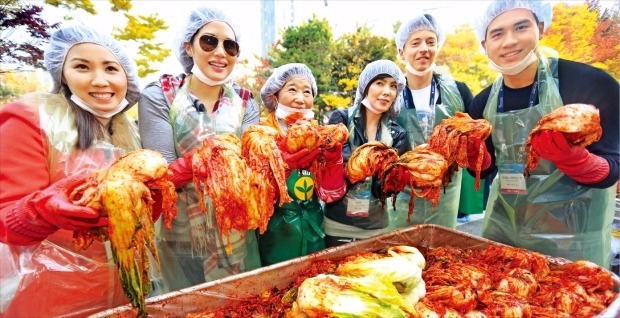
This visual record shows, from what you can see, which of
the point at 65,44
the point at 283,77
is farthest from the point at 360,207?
the point at 65,44

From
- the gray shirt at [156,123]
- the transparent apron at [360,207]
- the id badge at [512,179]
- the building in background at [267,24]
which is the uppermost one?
the building in background at [267,24]

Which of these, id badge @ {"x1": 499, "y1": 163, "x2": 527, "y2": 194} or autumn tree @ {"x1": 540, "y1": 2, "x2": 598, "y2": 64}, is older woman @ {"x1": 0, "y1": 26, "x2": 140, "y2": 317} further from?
autumn tree @ {"x1": 540, "y1": 2, "x2": 598, "y2": 64}

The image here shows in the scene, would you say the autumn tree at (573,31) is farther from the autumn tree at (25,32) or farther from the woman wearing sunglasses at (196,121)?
the autumn tree at (25,32)

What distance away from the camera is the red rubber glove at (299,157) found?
93.0 inches

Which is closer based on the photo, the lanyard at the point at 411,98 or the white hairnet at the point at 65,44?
the white hairnet at the point at 65,44

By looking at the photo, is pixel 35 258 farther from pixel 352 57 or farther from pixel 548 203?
pixel 352 57

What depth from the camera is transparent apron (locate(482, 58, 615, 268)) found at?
2.99 m

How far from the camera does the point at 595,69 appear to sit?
2.89 meters

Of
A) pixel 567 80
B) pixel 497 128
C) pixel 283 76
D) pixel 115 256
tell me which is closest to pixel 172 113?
pixel 283 76

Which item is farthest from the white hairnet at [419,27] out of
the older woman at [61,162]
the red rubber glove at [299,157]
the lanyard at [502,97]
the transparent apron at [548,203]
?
the older woman at [61,162]

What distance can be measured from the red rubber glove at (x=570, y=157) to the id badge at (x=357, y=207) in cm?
156

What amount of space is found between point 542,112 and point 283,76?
99.9 inches

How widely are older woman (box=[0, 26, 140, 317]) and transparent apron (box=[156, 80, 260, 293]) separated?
0.46 meters

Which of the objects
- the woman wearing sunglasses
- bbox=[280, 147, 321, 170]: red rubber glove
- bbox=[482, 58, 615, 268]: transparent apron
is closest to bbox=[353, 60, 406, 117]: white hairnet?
bbox=[482, 58, 615, 268]: transparent apron
